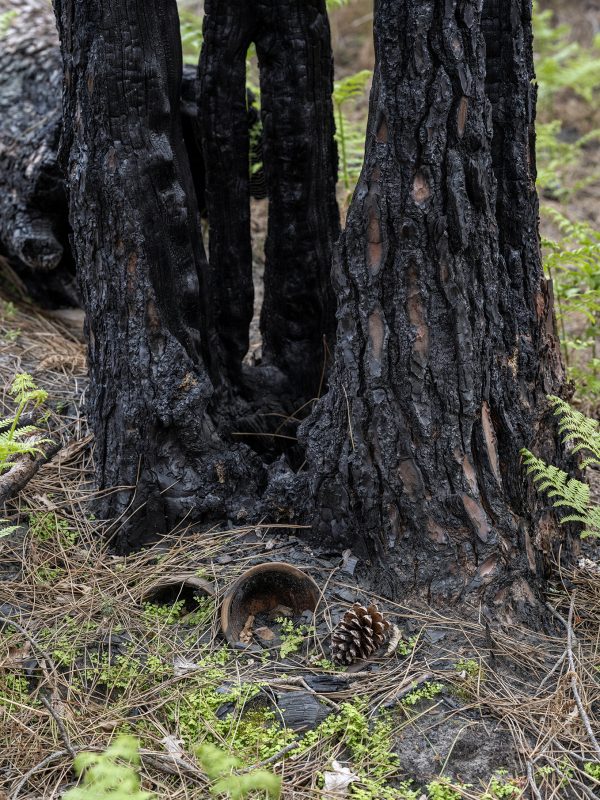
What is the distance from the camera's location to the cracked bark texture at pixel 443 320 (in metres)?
2.26

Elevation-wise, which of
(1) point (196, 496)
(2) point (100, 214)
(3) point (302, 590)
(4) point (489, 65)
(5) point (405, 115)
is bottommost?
(3) point (302, 590)

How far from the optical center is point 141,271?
270 cm

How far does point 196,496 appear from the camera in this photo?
2.89m

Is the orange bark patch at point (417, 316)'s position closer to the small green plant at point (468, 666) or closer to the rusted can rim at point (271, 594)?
the rusted can rim at point (271, 594)

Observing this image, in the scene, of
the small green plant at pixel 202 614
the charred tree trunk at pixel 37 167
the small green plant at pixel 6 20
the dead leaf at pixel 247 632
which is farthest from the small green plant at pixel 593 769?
the small green plant at pixel 6 20

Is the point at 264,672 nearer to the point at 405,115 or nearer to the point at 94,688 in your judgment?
→ the point at 94,688

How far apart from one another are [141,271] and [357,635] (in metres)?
1.51

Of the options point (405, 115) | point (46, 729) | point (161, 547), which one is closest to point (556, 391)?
point (405, 115)

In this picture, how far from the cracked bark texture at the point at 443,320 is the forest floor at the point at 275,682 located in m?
0.20

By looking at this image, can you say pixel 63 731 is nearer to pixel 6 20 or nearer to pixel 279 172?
pixel 279 172

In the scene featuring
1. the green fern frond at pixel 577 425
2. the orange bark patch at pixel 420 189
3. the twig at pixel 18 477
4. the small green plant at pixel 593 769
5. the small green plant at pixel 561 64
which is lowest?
the small green plant at pixel 593 769

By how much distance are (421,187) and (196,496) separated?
146 cm

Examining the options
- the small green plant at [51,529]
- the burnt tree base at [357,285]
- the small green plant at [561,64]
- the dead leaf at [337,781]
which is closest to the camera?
the dead leaf at [337,781]

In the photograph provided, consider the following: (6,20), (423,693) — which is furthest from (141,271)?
(6,20)
